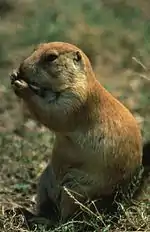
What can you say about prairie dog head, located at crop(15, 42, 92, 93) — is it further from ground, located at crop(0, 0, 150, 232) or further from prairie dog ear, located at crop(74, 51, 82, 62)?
ground, located at crop(0, 0, 150, 232)

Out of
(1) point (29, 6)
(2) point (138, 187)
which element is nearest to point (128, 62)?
(1) point (29, 6)

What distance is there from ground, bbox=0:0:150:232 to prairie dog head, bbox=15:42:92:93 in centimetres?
111

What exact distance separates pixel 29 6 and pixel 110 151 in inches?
224

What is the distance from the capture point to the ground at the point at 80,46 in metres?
5.89

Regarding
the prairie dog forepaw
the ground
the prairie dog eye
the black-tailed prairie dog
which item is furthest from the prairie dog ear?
the ground

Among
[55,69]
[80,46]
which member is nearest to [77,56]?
[55,69]

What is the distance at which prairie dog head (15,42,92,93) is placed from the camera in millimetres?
5406

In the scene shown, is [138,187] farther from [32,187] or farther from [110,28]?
[110,28]

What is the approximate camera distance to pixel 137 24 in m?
10.1

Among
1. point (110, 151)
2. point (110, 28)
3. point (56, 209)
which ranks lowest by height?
point (56, 209)

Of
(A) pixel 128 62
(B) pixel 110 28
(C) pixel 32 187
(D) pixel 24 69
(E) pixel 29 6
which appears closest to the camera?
(D) pixel 24 69

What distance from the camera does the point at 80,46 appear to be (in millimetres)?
9438

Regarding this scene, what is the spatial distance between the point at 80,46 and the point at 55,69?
4.08 metres

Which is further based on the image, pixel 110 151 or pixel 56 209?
pixel 56 209
